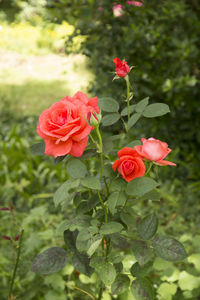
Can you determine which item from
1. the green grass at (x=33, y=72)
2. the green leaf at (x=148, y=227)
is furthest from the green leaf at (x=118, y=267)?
the green grass at (x=33, y=72)

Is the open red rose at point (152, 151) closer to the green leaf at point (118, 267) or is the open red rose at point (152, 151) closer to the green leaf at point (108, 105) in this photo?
the green leaf at point (108, 105)

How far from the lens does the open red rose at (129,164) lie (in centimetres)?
88

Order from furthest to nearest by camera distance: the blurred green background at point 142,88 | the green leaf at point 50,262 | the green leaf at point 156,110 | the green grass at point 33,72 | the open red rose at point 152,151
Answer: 1. the green grass at point 33,72
2. the blurred green background at point 142,88
3. the green leaf at point 50,262
4. the green leaf at point 156,110
5. the open red rose at point 152,151

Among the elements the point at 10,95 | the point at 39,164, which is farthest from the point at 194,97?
the point at 10,95

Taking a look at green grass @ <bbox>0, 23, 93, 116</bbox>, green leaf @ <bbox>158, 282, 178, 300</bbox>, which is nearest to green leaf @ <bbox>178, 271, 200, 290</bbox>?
green leaf @ <bbox>158, 282, 178, 300</bbox>

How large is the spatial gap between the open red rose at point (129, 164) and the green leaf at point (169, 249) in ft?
0.72

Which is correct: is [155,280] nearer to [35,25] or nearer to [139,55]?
[139,55]

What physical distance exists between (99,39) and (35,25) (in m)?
6.05

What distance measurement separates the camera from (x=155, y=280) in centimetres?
162

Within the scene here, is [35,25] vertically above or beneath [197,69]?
beneath

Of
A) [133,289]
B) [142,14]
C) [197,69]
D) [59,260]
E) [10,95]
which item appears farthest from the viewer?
[10,95]

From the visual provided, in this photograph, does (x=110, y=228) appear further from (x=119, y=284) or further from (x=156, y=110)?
(x=156, y=110)

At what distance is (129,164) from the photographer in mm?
887

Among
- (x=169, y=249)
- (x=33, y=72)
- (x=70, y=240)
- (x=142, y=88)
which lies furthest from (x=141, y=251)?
(x=33, y=72)
